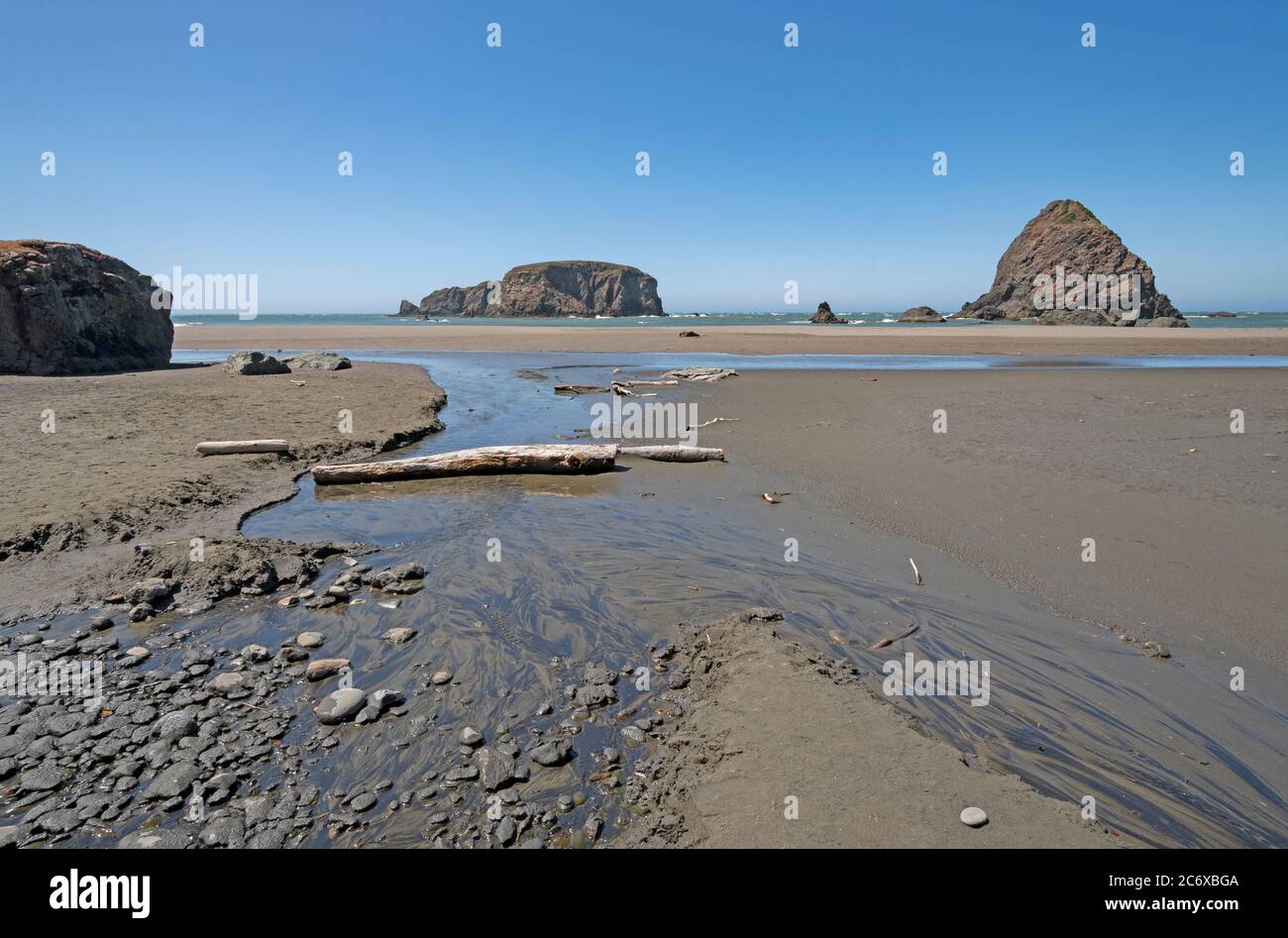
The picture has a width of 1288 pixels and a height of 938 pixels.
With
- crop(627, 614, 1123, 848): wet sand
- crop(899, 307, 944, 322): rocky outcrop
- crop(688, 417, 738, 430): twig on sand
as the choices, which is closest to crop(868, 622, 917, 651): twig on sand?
crop(627, 614, 1123, 848): wet sand

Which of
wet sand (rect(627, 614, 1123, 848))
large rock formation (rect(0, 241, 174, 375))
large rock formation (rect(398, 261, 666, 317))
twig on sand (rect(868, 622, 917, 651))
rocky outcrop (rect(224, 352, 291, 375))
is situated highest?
large rock formation (rect(398, 261, 666, 317))

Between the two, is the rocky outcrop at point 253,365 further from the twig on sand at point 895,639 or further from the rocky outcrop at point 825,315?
the rocky outcrop at point 825,315

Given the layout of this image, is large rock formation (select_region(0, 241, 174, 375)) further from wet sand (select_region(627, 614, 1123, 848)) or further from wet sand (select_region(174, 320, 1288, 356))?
wet sand (select_region(627, 614, 1123, 848))

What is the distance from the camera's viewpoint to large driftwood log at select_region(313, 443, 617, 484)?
376 inches

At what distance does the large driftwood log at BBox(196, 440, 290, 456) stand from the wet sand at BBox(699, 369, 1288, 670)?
7918 millimetres

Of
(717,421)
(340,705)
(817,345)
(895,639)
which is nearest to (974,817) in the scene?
(895,639)

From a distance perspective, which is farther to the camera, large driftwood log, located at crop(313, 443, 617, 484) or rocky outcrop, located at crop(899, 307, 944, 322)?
rocky outcrop, located at crop(899, 307, 944, 322)

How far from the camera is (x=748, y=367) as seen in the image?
27328 mm

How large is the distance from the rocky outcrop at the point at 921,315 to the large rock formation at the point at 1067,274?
12502 millimetres

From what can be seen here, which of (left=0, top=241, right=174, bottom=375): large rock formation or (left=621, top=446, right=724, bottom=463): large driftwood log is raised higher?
(left=0, top=241, right=174, bottom=375): large rock formation

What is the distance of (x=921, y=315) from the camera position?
88.4 metres
